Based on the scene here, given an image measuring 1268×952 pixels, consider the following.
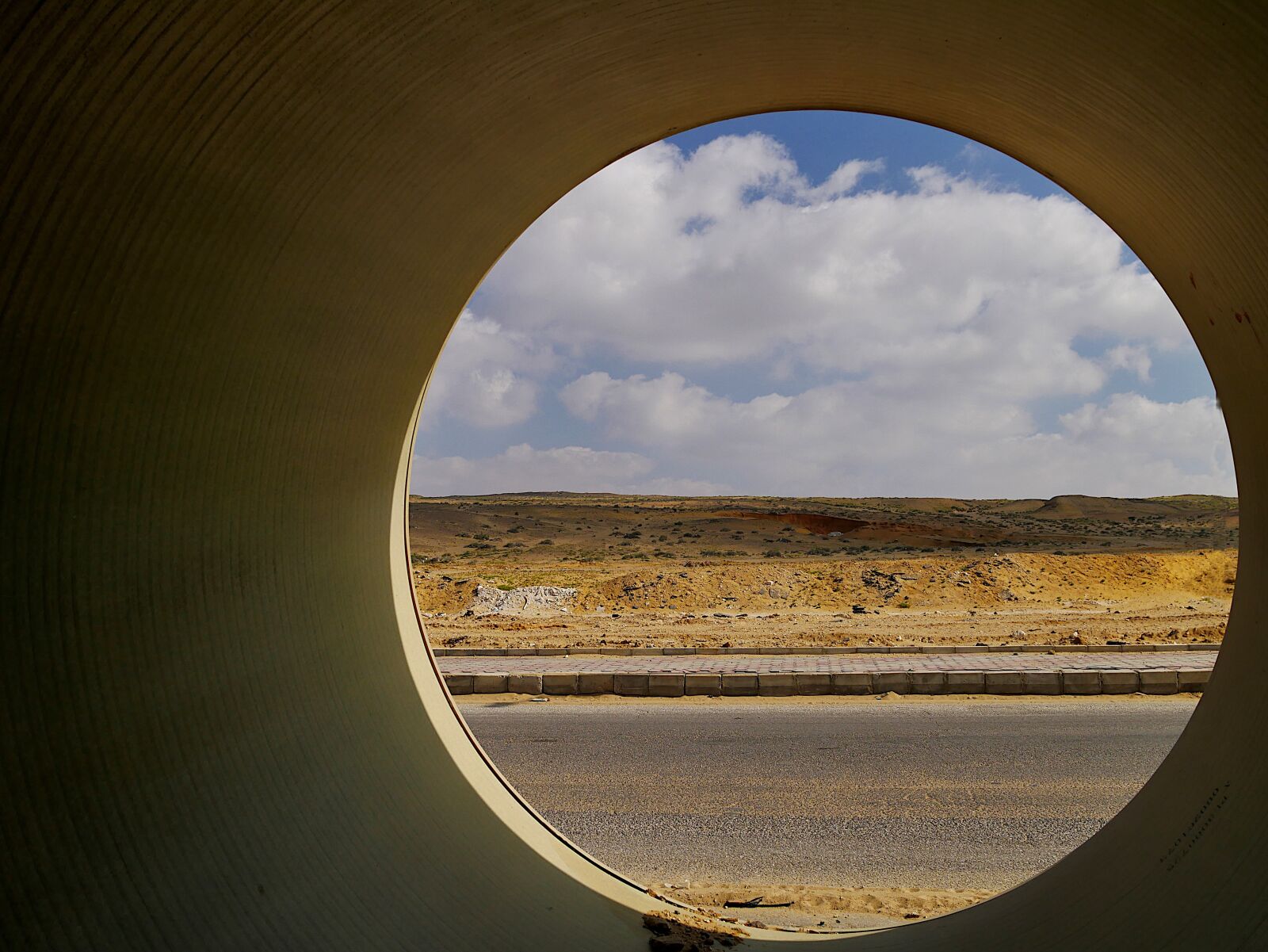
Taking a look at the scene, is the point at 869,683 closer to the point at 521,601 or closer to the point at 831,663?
the point at 831,663

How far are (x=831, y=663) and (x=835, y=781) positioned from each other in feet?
18.5

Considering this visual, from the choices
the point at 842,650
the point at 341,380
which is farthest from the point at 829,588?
the point at 341,380

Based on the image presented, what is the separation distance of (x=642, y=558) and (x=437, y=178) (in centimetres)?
3695

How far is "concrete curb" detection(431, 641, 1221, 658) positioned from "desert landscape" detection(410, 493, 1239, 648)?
1.81 feet

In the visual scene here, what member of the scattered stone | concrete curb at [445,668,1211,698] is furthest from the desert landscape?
concrete curb at [445,668,1211,698]

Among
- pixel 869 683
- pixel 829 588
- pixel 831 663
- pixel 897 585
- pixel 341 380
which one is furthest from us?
→ pixel 829 588

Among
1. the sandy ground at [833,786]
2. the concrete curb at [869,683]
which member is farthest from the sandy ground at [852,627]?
the sandy ground at [833,786]

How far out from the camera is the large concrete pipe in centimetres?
258

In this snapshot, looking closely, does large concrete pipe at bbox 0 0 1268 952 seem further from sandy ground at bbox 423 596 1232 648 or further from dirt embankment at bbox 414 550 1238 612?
dirt embankment at bbox 414 550 1238 612

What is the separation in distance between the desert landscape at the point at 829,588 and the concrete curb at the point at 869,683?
341 centimetres

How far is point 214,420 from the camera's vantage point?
3.46 metres

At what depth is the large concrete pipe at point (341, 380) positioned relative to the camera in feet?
8.48

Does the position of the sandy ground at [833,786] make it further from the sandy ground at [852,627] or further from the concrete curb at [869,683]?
the sandy ground at [852,627]

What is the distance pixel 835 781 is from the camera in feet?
26.1
